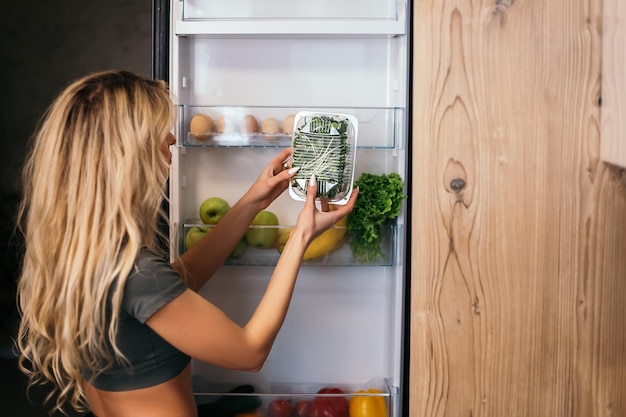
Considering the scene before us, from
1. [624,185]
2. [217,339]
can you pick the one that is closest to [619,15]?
[624,185]

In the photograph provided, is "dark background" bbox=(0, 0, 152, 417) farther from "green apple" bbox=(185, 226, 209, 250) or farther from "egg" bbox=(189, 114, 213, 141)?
"green apple" bbox=(185, 226, 209, 250)

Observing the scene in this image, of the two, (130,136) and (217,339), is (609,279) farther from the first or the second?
(130,136)

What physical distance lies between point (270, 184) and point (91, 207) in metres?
0.52

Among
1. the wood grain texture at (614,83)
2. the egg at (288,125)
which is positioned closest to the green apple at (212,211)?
the egg at (288,125)

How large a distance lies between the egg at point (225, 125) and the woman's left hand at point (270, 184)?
20 centimetres

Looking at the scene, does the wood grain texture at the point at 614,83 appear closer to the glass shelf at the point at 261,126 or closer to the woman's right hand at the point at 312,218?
the glass shelf at the point at 261,126

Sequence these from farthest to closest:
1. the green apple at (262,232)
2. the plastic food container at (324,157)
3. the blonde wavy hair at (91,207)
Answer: the green apple at (262,232) → the plastic food container at (324,157) → the blonde wavy hair at (91,207)

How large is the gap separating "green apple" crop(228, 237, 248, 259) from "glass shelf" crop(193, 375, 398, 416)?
1.16 feet

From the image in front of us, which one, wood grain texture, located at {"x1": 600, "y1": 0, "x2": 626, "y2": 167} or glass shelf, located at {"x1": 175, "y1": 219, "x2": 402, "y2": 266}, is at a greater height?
wood grain texture, located at {"x1": 600, "y1": 0, "x2": 626, "y2": 167}

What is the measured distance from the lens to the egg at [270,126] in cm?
184

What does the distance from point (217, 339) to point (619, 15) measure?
45.2 inches

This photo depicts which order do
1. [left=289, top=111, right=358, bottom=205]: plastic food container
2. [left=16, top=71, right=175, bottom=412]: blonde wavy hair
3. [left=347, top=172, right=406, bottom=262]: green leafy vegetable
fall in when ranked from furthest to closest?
[left=347, top=172, right=406, bottom=262]: green leafy vegetable, [left=289, top=111, right=358, bottom=205]: plastic food container, [left=16, top=71, right=175, bottom=412]: blonde wavy hair

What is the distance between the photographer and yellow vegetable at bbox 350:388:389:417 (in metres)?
1.88

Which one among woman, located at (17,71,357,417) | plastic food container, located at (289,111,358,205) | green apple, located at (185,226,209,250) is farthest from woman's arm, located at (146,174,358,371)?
green apple, located at (185,226,209,250)
